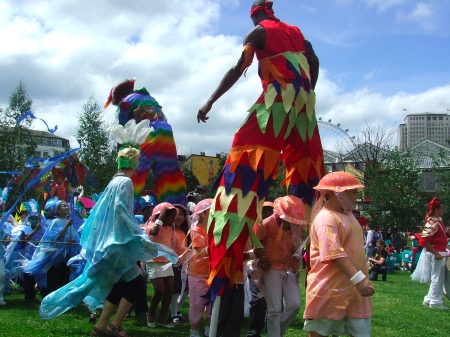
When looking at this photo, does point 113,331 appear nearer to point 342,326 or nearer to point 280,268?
point 280,268

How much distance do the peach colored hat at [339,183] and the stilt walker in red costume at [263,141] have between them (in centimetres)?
80

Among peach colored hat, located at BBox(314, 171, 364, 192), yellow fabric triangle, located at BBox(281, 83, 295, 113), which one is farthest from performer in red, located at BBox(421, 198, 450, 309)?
peach colored hat, located at BBox(314, 171, 364, 192)

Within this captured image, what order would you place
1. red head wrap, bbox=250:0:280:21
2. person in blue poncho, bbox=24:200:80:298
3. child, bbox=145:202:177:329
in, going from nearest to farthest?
red head wrap, bbox=250:0:280:21, child, bbox=145:202:177:329, person in blue poncho, bbox=24:200:80:298

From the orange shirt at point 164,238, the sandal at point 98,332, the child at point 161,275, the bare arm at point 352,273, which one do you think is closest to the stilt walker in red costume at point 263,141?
the bare arm at point 352,273

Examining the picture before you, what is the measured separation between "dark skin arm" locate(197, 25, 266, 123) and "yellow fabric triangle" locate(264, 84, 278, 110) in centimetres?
33

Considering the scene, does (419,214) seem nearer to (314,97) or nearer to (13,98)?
(314,97)

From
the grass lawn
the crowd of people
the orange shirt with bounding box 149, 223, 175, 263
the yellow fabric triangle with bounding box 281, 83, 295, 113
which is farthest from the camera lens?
the orange shirt with bounding box 149, 223, 175, 263

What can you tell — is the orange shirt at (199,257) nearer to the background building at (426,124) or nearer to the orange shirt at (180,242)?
the orange shirt at (180,242)

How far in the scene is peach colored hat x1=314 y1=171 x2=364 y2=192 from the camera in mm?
3641

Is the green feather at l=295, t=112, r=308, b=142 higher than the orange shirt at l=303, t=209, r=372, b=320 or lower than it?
higher

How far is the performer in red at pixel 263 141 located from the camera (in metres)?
4.36

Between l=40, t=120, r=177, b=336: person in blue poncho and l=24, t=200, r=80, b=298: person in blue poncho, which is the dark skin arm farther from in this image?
l=24, t=200, r=80, b=298: person in blue poncho

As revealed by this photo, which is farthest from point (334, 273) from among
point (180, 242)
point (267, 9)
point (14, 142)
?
point (14, 142)

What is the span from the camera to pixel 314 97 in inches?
187
